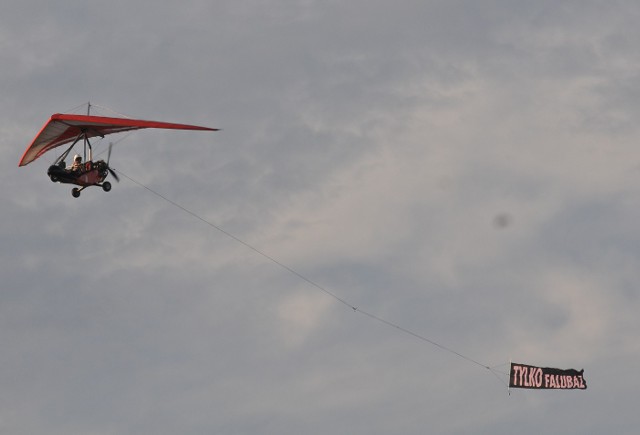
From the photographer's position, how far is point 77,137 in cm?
7869

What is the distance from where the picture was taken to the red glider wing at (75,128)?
247 feet

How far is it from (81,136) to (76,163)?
16.3 feet

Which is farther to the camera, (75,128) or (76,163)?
(75,128)

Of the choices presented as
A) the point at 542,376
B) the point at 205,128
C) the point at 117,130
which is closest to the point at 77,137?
the point at 117,130

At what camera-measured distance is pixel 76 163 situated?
7425 centimetres

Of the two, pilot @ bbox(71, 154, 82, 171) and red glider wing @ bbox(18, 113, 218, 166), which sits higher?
red glider wing @ bbox(18, 113, 218, 166)

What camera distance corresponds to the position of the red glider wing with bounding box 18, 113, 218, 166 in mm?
75312

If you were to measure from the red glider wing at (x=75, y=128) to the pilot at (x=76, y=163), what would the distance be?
2.46 m

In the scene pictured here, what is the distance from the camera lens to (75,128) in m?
78.8

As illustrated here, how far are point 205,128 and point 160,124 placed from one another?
108 inches

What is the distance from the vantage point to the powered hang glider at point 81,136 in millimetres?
73625

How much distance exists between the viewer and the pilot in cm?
7381

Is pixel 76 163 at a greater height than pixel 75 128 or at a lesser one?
lesser

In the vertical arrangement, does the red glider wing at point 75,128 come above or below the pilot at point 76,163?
above
